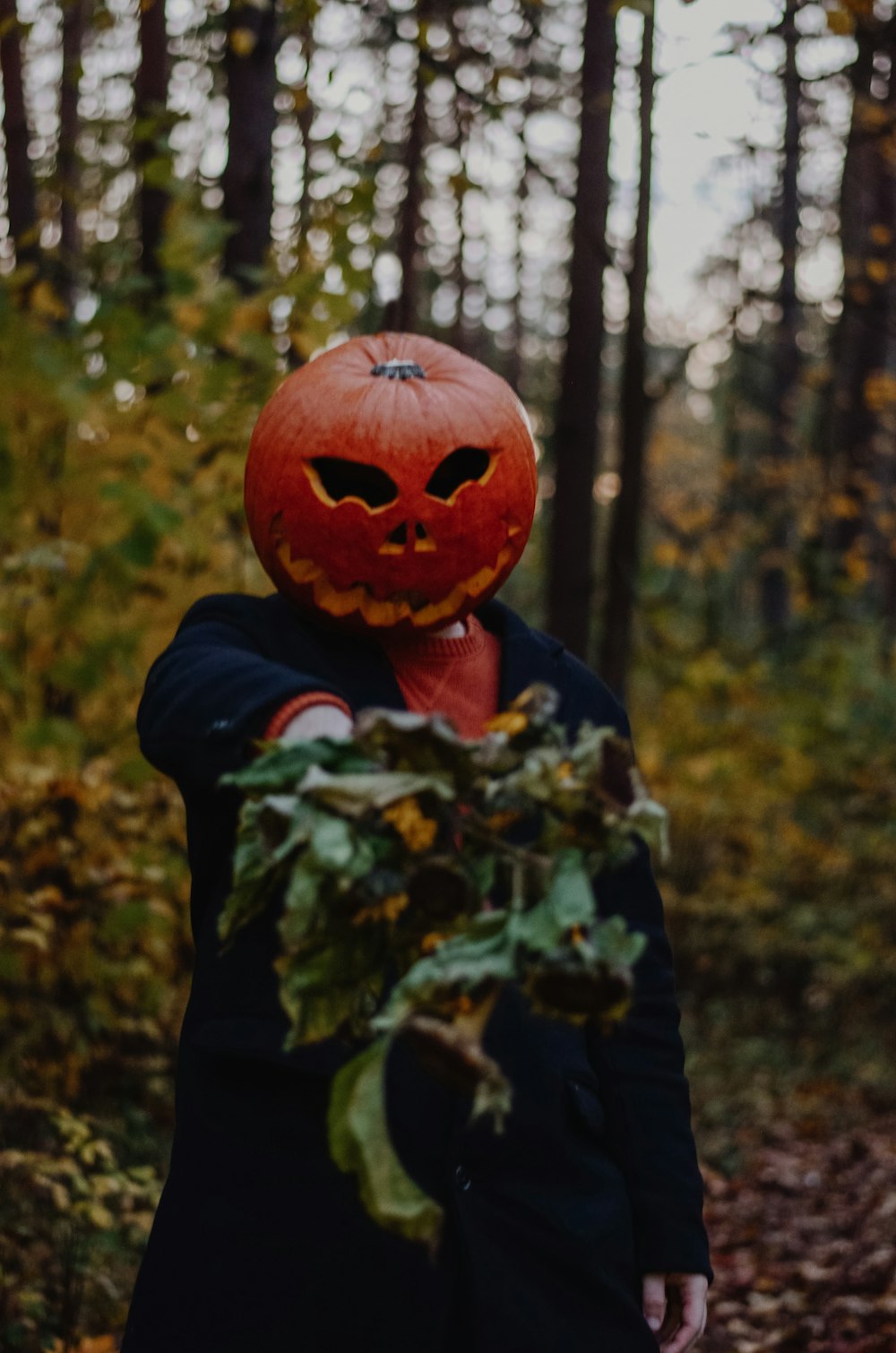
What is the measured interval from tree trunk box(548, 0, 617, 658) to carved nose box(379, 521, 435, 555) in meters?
4.49

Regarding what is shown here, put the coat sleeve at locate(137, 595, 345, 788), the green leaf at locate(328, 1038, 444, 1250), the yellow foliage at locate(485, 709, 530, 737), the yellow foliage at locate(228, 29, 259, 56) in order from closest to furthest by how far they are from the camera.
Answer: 1. the green leaf at locate(328, 1038, 444, 1250)
2. the yellow foliage at locate(485, 709, 530, 737)
3. the coat sleeve at locate(137, 595, 345, 788)
4. the yellow foliage at locate(228, 29, 259, 56)

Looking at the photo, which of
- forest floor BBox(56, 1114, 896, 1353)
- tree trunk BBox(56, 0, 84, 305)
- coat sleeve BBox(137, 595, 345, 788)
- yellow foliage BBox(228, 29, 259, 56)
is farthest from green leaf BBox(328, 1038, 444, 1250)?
tree trunk BBox(56, 0, 84, 305)

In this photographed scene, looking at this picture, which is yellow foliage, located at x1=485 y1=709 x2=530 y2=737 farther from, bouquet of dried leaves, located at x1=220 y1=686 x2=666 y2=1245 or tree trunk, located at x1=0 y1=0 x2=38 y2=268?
tree trunk, located at x1=0 y1=0 x2=38 y2=268

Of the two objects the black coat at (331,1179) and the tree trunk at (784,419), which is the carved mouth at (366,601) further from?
the tree trunk at (784,419)

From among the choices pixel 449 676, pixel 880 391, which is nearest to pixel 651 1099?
pixel 449 676

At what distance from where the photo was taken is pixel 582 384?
267 inches

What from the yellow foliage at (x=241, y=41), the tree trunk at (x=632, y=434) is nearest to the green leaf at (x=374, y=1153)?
the yellow foliage at (x=241, y=41)

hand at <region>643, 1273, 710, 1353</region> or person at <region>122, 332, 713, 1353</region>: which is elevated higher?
person at <region>122, 332, 713, 1353</region>

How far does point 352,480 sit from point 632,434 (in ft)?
15.4

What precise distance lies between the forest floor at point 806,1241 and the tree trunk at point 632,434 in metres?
2.39

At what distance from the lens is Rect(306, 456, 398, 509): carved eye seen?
2131 millimetres

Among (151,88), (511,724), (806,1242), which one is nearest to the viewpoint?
(511,724)

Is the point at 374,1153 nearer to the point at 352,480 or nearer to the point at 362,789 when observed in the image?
the point at 362,789

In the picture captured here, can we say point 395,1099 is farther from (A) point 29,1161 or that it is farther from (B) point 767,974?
(B) point 767,974
